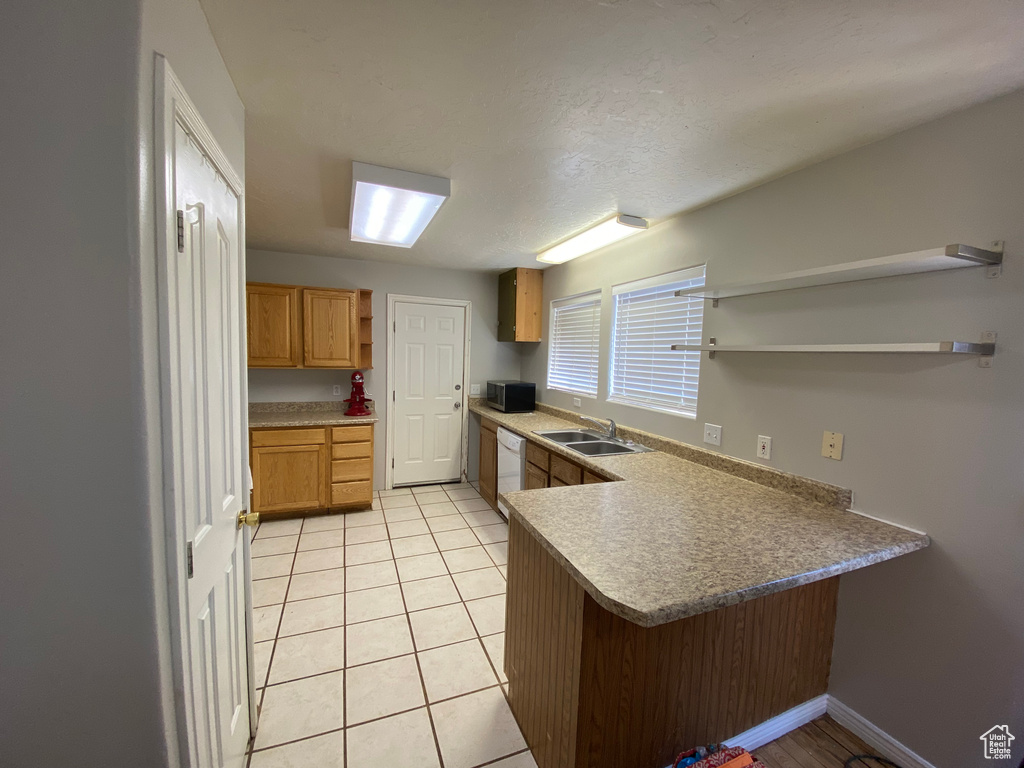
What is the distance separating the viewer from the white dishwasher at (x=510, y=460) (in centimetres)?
311

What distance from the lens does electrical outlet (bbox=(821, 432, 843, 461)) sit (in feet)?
5.35

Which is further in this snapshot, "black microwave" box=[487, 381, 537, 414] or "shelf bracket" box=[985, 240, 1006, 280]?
"black microwave" box=[487, 381, 537, 414]

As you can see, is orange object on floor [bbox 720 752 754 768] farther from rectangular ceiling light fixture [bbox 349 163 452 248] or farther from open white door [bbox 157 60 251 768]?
rectangular ceiling light fixture [bbox 349 163 452 248]

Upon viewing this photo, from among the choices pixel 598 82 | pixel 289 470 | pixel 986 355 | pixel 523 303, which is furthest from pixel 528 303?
pixel 986 355

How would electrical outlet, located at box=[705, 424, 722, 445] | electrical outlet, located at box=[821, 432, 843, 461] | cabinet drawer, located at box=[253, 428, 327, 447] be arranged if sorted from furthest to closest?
cabinet drawer, located at box=[253, 428, 327, 447]
electrical outlet, located at box=[705, 424, 722, 445]
electrical outlet, located at box=[821, 432, 843, 461]

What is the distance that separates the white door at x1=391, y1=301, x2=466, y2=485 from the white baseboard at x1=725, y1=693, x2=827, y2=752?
11.1 feet

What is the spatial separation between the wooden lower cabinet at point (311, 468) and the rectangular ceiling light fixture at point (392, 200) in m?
1.79

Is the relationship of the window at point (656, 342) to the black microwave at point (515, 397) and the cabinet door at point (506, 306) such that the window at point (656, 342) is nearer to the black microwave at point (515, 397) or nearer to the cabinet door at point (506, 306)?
the black microwave at point (515, 397)

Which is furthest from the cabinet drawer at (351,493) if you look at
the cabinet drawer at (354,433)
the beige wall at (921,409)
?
the beige wall at (921,409)

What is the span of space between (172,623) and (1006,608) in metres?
2.27

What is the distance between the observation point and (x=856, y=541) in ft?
4.42

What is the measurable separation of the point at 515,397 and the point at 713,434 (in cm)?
211

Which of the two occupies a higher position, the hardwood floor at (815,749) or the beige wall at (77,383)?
the beige wall at (77,383)

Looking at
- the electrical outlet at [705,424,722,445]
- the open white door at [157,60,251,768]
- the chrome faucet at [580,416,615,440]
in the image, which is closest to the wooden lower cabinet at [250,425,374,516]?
the chrome faucet at [580,416,615,440]
